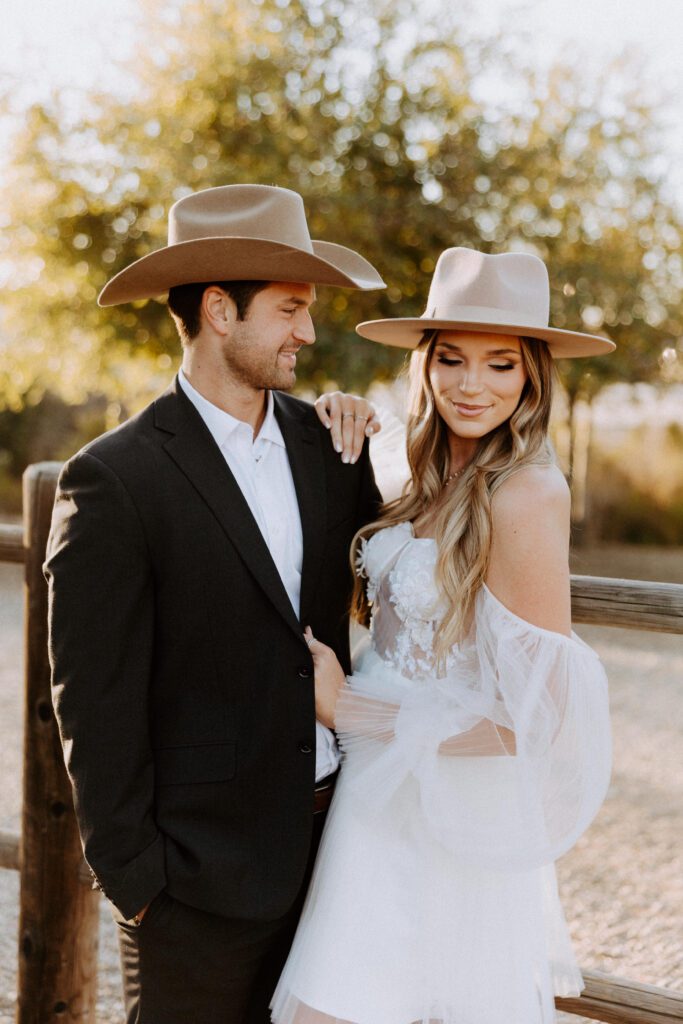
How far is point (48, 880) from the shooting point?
2867mm

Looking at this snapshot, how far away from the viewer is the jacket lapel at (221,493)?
2.15 meters

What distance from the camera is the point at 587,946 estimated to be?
4.55 metres

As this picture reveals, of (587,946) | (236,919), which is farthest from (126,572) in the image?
(587,946)

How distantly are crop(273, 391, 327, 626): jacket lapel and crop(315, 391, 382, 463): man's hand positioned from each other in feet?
0.17

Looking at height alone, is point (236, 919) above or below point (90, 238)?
below

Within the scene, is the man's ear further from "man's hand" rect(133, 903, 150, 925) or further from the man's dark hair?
"man's hand" rect(133, 903, 150, 925)

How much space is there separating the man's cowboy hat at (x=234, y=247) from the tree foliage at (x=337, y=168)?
870cm

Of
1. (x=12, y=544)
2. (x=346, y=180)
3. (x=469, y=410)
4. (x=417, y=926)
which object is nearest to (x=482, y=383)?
(x=469, y=410)

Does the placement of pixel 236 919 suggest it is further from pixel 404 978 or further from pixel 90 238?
pixel 90 238

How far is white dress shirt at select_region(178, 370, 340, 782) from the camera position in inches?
90.7

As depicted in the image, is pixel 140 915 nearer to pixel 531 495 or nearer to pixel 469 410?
pixel 531 495

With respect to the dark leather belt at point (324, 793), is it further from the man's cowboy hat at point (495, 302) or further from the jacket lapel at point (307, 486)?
the man's cowboy hat at point (495, 302)

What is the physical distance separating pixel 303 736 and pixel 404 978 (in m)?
0.56

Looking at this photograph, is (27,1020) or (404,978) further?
(27,1020)
